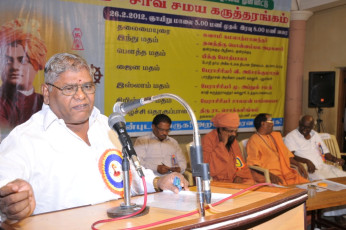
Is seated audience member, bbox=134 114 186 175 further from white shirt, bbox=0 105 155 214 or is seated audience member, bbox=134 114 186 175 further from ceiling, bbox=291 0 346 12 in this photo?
ceiling, bbox=291 0 346 12

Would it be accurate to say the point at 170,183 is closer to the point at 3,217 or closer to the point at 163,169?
the point at 3,217

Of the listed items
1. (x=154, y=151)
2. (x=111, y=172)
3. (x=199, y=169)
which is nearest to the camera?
(x=199, y=169)

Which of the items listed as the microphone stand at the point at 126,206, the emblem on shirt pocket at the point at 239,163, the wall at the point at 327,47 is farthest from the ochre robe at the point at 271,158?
the microphone stand at the point at 126,206

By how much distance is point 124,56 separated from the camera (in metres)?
5.32

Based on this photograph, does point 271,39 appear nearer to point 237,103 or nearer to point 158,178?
point 237,103

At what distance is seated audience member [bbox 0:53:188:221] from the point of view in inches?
72.5

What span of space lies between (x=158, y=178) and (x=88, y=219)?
625 millimetres

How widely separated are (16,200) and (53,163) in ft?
1.50

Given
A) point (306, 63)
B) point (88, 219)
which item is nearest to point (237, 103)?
point (306, 63)

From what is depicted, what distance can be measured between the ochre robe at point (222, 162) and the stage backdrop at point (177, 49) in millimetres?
1197

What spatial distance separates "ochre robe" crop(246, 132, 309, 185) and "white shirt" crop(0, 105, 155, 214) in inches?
139

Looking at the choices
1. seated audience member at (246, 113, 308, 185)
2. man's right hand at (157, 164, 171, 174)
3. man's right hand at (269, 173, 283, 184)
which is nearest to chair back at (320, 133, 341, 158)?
seated audience member at (246, 113, 308, 185)

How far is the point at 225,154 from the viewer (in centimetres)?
467

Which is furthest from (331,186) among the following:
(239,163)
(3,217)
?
(3,217)
